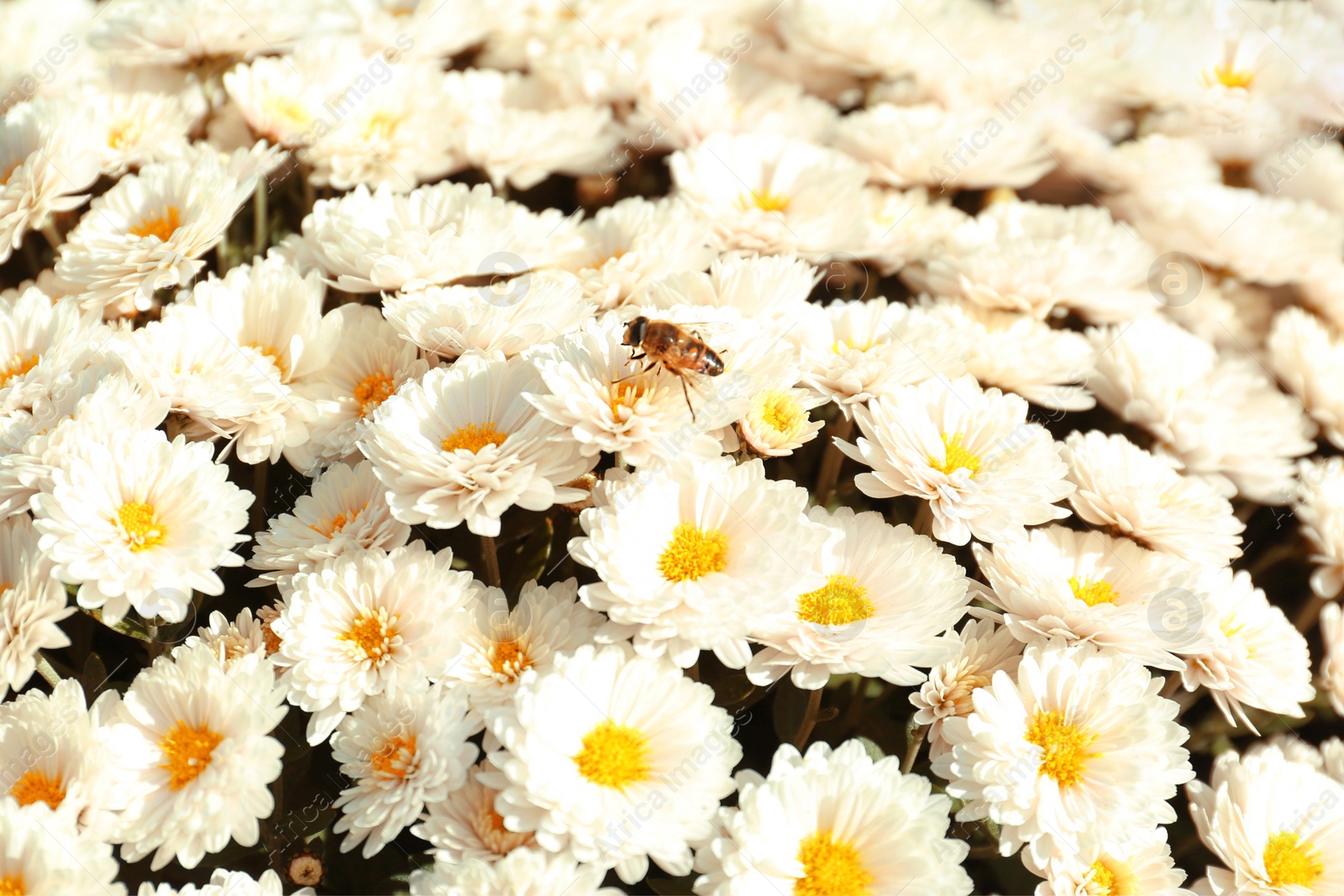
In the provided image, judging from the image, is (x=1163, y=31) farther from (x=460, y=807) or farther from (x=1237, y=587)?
(x=460, y=807)

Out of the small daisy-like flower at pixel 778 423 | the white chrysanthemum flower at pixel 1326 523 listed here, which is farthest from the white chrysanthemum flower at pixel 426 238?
the white chrysanthemum flower at pixel 1326 523

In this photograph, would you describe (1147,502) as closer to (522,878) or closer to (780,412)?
(780,412)

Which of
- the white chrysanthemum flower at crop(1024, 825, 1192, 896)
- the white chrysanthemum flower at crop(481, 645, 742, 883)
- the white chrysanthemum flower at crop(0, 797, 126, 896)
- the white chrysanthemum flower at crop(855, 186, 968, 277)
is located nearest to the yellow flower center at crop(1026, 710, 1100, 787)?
the white chrysanthemum flower at crop(1024, 825, 1192, 896)

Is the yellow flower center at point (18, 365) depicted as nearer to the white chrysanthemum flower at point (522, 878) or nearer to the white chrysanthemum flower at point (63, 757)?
the white chrysanthemum flower at point (63, 757)

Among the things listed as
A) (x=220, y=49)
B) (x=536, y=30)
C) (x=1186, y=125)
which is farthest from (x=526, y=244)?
(x=1186, y=125)

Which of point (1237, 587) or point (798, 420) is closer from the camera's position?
point (798, 420)
